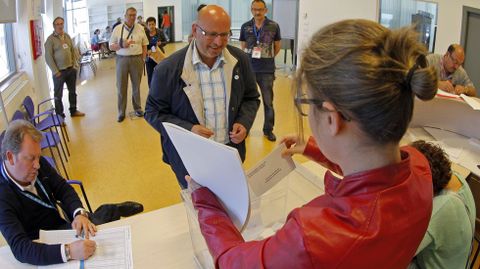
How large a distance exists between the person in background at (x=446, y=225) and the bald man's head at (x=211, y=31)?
1134 millimetres

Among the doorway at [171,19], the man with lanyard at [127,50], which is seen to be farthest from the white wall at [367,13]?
the doorway at [171,19]

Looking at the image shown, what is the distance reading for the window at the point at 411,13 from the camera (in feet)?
16.1

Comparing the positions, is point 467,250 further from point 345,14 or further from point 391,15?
point 345,14

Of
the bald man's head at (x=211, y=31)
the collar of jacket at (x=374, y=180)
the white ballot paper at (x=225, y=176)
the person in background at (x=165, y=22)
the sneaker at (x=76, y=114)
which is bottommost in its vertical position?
the sneaker at (x=76, y=114)

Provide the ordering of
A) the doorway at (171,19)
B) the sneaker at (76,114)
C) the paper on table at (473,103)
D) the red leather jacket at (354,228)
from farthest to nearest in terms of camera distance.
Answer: the doorway at (171,19) < the sneaker at (76,114) < the paper on table at (473,103) < the red leather jacket at (354,228)

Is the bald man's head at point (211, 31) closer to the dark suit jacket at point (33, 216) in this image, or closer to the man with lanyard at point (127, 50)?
the dark suit jacket at point (33, 216)

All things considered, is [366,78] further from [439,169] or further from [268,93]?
[268,93]

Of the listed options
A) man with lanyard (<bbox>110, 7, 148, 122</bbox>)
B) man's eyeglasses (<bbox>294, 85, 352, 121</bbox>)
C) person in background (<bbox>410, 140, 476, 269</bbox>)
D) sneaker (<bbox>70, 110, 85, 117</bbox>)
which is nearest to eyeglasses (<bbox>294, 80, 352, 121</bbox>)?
man's eyeglasses (<bbox>294, 85, 352, 121</bbox>)

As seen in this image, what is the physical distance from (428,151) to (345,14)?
5568mm

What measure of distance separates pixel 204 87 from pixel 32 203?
3.19ft

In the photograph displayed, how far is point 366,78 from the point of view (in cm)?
62

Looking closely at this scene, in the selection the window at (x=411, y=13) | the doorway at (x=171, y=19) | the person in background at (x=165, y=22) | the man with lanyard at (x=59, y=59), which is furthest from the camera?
Answer: the doorway at (x=171, y=19)

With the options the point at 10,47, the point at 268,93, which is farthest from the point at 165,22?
the point at 268,93

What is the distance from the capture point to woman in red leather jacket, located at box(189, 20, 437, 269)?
62 centimetres
